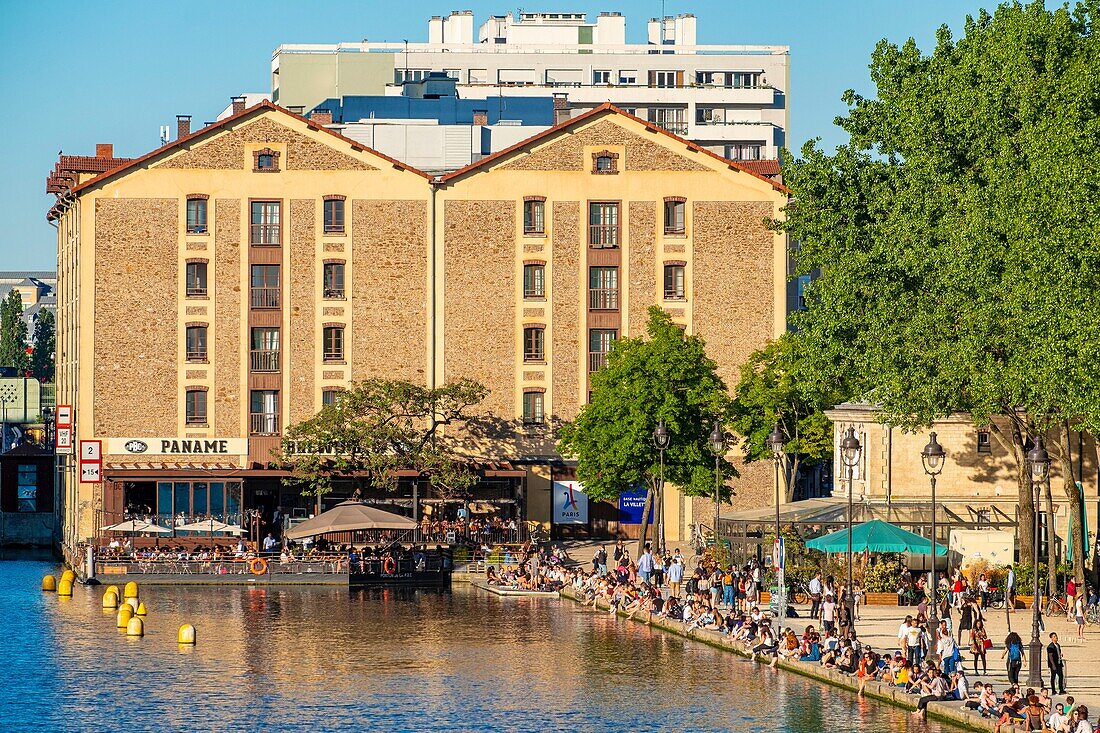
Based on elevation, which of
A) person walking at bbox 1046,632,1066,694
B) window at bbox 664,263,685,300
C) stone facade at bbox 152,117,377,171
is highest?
stone facade at bbox 152,117,377,171

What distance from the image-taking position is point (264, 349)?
3410 inches

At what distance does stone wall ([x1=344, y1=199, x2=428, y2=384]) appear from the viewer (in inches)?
3420

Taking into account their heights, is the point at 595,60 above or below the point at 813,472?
above

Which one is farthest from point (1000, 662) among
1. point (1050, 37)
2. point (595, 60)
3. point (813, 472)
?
point (595, 60)

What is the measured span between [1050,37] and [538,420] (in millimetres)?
32317

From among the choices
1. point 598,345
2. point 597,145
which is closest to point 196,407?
point 598,345

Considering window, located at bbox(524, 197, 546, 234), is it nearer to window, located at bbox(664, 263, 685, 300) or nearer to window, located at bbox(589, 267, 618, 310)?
window, located at bbox(589, 267, 618, 310)

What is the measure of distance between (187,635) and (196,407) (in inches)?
1233

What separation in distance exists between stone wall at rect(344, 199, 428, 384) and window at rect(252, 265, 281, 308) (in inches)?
124

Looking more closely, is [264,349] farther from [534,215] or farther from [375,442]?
[534,215]

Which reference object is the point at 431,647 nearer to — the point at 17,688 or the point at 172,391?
the point at 17,688

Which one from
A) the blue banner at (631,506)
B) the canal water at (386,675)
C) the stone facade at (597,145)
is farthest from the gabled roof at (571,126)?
the canal water at (386,675)

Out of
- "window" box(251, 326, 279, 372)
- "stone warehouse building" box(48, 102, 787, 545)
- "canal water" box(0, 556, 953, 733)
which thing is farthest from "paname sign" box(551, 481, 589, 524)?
"canal water" box(0, 556, 953, 733)

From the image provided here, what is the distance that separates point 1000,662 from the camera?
50.1m
